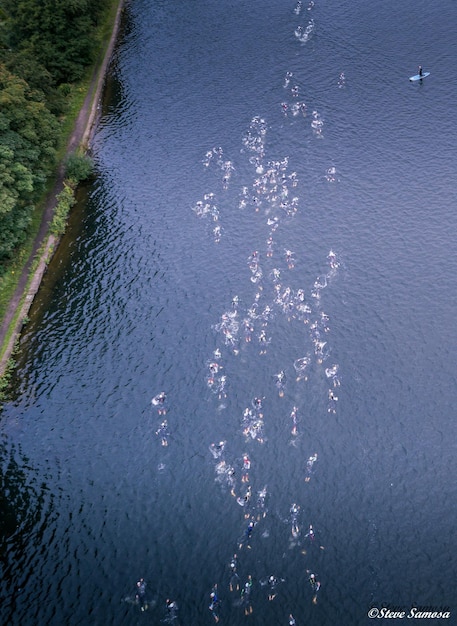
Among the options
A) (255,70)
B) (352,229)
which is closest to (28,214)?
(352,229)

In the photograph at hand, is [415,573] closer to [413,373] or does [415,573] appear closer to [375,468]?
[375,468]

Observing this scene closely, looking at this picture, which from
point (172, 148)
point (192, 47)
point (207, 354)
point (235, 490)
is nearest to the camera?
point (235, 490)

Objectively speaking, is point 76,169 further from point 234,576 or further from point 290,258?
point 234,576

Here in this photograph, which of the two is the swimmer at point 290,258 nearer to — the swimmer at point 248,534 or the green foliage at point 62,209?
the green foliage at point 62,209

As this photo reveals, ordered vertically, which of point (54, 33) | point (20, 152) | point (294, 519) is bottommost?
point (294, 519)

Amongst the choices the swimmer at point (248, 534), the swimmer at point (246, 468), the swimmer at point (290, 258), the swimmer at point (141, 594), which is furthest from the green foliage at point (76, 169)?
the swimmer at point (141, 594)

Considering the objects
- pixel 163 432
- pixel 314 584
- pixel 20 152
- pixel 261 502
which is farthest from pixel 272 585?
pixel 20 152
